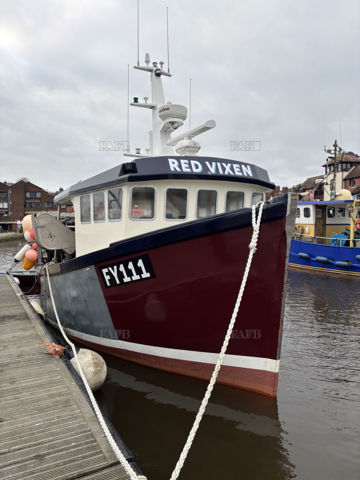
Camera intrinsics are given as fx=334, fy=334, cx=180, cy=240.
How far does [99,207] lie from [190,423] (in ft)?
14.3

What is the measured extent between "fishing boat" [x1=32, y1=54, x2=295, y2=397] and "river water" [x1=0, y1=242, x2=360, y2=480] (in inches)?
13.9

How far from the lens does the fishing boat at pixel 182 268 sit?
479 cm

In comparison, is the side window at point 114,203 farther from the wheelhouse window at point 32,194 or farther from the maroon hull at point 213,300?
the wheelhouse window at point 32,194

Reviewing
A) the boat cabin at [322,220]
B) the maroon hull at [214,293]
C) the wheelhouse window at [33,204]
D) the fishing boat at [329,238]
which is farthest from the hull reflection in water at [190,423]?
the wheelhouse window at [33,204]

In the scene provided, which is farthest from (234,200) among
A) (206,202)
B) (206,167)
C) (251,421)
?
(251,421)

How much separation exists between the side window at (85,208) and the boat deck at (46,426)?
2.99 metres

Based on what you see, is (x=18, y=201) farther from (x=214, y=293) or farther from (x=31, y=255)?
(x=214, y=293)

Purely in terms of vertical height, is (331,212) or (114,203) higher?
(331,212)

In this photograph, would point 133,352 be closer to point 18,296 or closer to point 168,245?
point 168,245

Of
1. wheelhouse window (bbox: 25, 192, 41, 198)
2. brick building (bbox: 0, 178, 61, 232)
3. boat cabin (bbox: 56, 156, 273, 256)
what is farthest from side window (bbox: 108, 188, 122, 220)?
wheelhouse window (bbox: 25, 192, 41, 198)

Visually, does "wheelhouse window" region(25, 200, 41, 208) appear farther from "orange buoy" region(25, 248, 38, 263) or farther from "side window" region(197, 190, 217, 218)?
"side window" region(197, 190, 217, 218)

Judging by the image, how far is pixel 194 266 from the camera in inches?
198

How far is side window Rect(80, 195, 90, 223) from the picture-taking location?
741cm

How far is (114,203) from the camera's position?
21.2 feet
